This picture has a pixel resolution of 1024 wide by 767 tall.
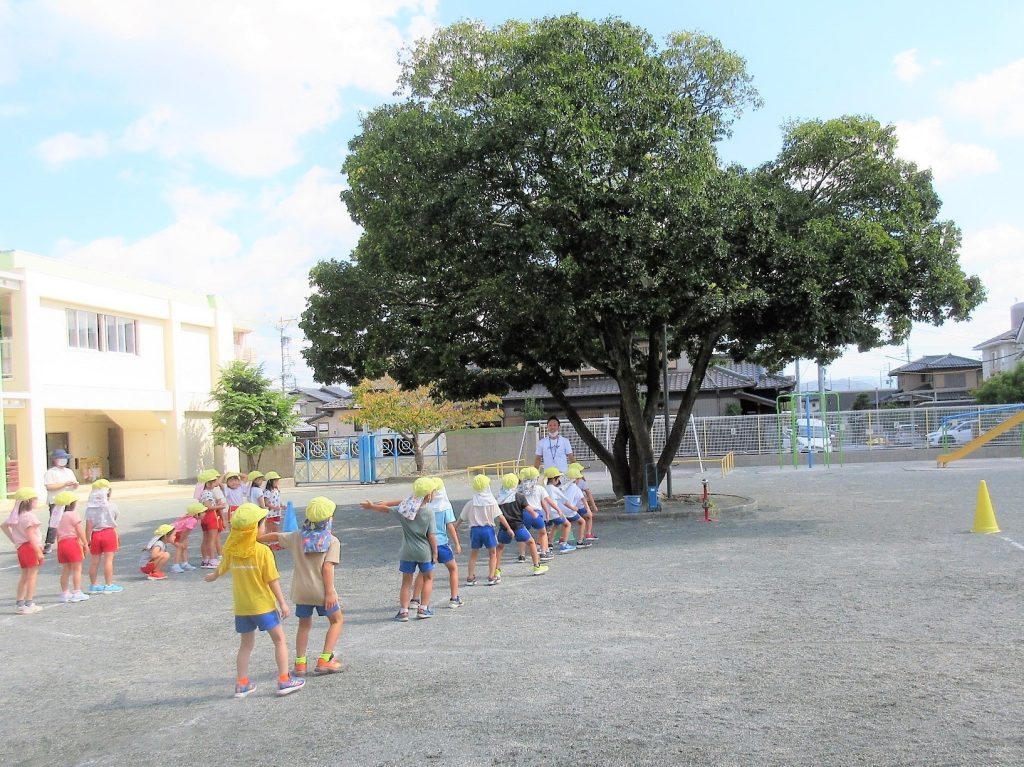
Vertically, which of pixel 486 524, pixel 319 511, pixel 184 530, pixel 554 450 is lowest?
pixel 184 530

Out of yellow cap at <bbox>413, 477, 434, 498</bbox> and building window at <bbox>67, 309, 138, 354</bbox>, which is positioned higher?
building window at <bbox>67, 309, 138, 354</bbox>

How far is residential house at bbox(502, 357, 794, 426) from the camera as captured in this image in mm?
40125

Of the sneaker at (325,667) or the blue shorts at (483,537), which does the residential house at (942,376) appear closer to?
the blue shorts at (483,537)

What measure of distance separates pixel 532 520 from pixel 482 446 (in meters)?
24.6

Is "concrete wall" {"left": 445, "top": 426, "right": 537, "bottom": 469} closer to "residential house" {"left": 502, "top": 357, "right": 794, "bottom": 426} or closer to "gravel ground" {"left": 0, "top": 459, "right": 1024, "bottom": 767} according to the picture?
"residential house" {"left": 502, "top": 357, "right": 794, "bottom": 426}

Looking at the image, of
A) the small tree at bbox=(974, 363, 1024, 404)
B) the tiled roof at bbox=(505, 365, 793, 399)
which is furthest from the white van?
the small tree at bbox=(974, 363, 1024, 404)

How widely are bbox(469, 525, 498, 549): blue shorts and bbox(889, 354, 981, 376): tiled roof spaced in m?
54.2

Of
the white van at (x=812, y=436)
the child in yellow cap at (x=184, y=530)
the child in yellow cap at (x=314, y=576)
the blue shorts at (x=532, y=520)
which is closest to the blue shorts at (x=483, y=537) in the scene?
the blue shorts at (x=532, y=520)

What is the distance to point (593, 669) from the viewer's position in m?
6.21

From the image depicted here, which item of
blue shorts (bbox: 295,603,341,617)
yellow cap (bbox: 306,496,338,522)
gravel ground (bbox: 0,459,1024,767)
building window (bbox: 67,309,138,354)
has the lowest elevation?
gravel ground (bbox: 0,459,1024,767)

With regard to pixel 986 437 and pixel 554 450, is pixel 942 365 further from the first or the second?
pixel 554 450

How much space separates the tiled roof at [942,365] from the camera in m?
57.1

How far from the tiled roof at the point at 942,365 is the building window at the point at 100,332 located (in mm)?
46541

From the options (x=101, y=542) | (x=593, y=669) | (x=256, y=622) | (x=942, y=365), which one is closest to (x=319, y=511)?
(x=256, y=622)
